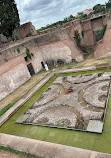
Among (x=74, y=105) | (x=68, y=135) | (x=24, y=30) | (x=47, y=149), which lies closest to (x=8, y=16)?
(x=24, y=30)

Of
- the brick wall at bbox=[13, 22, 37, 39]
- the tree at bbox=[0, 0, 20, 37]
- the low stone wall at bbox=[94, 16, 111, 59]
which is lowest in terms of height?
the low stone wall at bbox=[94, 16, 111, 59]

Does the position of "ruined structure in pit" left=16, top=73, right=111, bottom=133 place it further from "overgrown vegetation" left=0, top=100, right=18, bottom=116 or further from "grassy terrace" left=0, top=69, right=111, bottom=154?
"overgrown vegetation" left=0, top=100, right=18, bottom=116

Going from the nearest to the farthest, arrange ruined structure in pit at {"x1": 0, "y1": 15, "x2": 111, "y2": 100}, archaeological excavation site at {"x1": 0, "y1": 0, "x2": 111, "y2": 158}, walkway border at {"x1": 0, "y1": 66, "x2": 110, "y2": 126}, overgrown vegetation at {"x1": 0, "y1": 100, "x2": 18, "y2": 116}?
archaeological excavation site at {"x1": 0, "y1": 0, "x2": 111, "y2": 158} → walkway border at {"x1": 0, "y1": 66, "x2": 110, "y2": 126} → overgrown vegetation at {"x1": 0, "y1": 100, "x2": 18, "y2": 116} → ruined structure in pit at {"x1": 0, "y1": 15, "x2": 111, "y2": 100}

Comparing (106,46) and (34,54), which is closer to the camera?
(106,46)

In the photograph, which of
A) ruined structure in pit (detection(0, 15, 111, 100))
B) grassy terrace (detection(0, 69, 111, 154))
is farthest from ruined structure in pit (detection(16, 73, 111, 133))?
ruined structure in pit (detection(0, 15, 111, 100))

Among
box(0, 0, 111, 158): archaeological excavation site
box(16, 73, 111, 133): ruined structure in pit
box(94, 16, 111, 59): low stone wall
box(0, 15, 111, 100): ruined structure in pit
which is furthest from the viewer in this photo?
box(94, 16, 111, 59): low stone wall

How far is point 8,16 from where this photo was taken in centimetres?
2180

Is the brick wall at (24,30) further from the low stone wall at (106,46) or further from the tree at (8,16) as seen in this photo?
the low stone wall at (106,46)

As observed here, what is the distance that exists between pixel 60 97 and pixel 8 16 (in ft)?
61.9

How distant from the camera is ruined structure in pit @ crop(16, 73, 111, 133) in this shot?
275 inches

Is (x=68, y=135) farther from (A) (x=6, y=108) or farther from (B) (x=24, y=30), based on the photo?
(B) (x=24, y=30)

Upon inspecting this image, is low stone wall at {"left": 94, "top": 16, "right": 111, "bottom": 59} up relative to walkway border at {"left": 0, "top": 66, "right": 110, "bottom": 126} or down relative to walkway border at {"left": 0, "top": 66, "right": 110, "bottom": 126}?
up

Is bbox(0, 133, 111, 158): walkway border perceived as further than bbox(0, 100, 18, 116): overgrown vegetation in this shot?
No

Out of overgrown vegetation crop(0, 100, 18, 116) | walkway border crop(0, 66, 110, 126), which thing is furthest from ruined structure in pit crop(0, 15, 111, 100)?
walkway border crop(0, 66, 110, 126)
